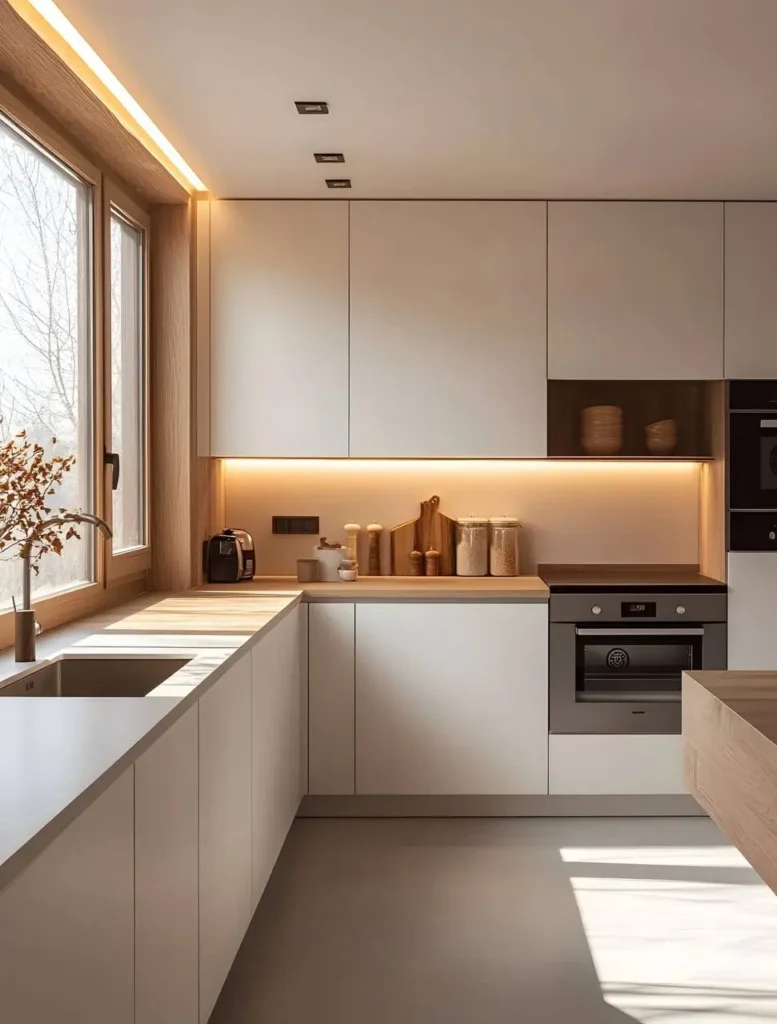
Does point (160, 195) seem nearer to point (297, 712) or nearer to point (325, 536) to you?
point (325, 536)

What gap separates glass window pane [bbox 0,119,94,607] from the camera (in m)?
2.69

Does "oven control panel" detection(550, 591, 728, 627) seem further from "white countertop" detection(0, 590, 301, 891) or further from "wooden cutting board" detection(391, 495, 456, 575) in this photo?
"white countertop" detection(0, 590, 301, 891)

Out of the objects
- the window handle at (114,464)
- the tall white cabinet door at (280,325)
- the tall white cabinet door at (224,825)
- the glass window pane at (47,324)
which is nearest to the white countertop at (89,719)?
the tall white cabinet door at (224,825)

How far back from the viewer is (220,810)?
238cm

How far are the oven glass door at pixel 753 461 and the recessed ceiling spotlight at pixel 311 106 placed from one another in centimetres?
198

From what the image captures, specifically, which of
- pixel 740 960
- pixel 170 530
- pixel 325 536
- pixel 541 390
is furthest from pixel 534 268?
pixel 740 960

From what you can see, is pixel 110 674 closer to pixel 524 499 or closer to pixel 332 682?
pixel 332 682

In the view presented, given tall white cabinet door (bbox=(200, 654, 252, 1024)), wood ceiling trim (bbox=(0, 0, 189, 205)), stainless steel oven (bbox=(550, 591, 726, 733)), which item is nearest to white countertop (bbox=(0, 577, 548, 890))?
tall white cabinet door (bbox=(200, 654, 252, 1024))

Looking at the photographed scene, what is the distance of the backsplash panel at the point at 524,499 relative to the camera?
4.51m

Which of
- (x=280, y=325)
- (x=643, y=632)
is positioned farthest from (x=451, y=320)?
(x=643, y=632)

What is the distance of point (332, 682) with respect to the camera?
154 inches

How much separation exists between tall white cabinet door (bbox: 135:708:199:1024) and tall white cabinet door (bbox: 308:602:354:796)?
1.79 meters

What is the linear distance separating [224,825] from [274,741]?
0.83 m

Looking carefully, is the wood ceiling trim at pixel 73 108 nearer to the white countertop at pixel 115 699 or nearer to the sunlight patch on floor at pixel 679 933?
the white countertop at pixel 115 699
